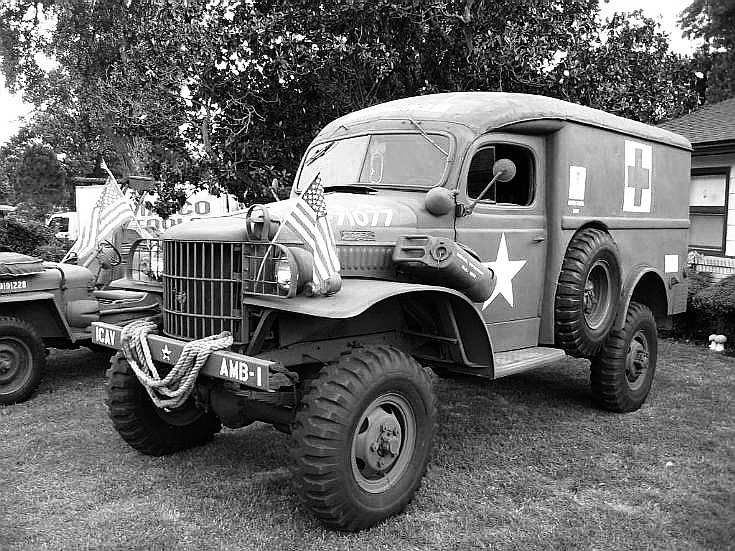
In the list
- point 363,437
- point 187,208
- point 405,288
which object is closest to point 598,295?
point 405,288

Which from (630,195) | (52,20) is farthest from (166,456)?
(52,20)

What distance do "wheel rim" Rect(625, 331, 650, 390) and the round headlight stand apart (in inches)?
140

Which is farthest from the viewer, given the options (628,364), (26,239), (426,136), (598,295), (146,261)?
(26,239)

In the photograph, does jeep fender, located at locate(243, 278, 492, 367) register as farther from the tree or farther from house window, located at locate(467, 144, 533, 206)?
the tree

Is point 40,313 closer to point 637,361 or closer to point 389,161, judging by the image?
point 389,161

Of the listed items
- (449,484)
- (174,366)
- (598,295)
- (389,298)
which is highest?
(389,298)

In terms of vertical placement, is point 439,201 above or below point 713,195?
below

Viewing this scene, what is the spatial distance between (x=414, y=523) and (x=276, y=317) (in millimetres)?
1353

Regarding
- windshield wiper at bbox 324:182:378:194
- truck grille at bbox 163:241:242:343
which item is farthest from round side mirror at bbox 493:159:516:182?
truck grille at bbox 163:241:242:343

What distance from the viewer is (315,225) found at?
360cm

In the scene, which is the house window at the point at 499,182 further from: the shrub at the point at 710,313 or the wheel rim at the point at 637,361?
the shrub at the point at 710,313

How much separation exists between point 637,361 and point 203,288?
3.94 metres

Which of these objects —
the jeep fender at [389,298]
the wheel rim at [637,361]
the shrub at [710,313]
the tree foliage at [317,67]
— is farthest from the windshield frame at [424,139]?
the shrub at [710,313]

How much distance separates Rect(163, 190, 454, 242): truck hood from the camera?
3.93 metres
